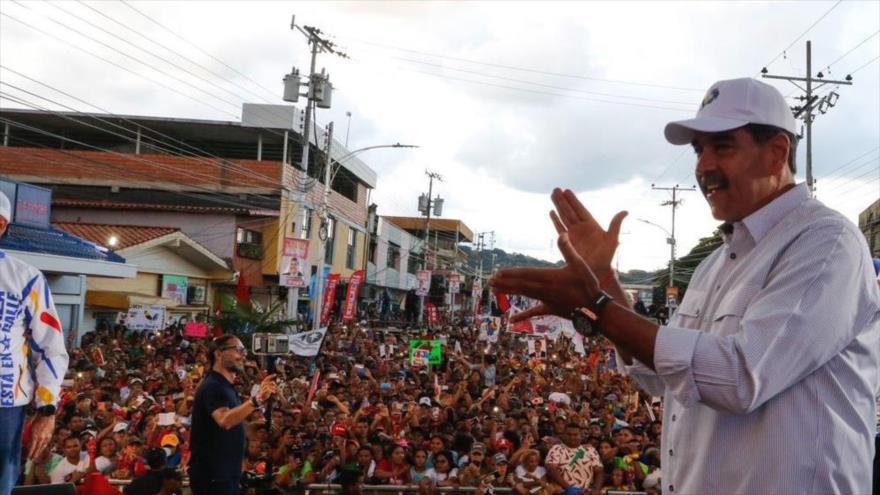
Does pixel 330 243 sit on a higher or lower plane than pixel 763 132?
higher

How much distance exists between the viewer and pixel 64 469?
317 inches

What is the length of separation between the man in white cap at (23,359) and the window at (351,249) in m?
37.9

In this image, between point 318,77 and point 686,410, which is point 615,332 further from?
point 318,77

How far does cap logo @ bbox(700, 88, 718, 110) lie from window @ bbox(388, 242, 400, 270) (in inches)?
1997

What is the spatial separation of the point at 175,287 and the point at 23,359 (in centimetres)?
2365

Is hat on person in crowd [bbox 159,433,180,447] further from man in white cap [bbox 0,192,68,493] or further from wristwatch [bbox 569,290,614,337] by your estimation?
wristwatch [bbox 569,290,614,337]

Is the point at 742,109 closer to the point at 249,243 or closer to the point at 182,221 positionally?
the point at 249,243

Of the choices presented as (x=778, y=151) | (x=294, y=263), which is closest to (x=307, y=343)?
(x=294, y=263)

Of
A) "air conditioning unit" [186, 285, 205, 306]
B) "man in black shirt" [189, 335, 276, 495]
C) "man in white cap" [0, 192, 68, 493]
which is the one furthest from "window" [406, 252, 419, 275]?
"man in white cap" [0, 192, 68, 493]

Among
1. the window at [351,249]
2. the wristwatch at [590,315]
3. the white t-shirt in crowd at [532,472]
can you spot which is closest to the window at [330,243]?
the window at [351,249]

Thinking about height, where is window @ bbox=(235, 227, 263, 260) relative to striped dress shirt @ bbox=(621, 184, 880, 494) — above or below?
above

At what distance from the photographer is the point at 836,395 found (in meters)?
1.53

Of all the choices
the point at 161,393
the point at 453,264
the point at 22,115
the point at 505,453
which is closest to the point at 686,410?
the point at 505,453

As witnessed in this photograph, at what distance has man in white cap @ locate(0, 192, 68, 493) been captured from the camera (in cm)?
330
